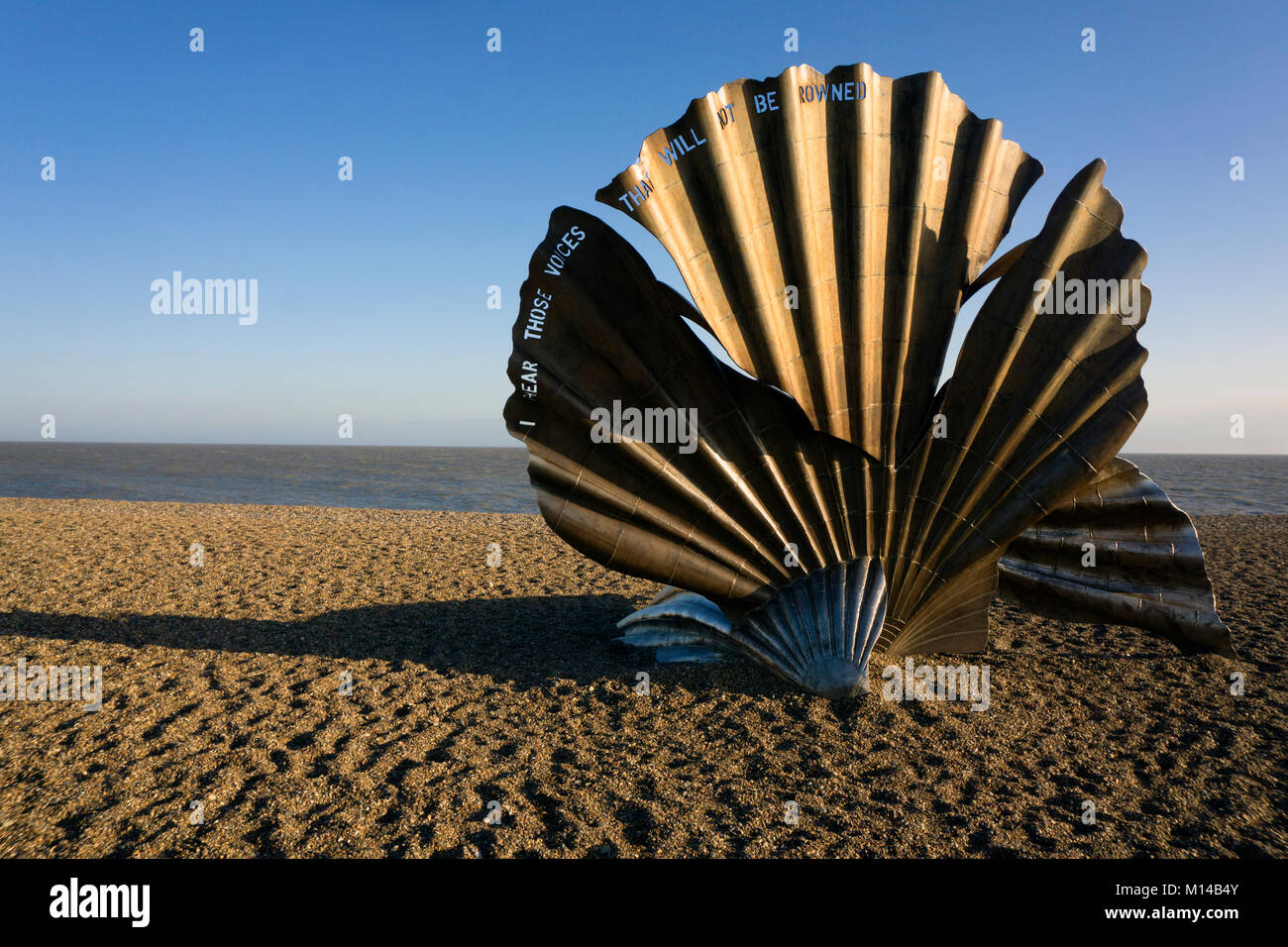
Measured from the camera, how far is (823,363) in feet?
17.3

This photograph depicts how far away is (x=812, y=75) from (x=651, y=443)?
3104mm

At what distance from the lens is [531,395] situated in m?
5.27

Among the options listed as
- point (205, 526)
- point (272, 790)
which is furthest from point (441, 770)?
point (205, 526)

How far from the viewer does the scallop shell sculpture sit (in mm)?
5207
